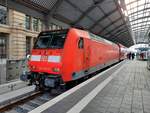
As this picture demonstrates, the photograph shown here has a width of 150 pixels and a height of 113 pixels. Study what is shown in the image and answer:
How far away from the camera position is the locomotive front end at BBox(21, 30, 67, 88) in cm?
962

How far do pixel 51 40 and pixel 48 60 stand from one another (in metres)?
1.20

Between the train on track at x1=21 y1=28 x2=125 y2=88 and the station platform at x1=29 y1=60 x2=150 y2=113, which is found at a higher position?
the train on track at x1=21 y1=28 x2=125 y2=88

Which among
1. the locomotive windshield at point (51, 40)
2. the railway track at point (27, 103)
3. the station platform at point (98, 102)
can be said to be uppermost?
the locomotive windshield at point (51, 40)

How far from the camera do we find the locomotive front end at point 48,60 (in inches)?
379

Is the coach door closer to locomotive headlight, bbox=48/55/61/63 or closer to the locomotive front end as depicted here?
the locomotive front end

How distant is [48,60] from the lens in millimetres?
10062

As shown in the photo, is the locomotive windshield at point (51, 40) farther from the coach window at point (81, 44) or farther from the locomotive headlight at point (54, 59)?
the coach window at point (81, 44)

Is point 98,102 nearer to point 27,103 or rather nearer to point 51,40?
point 27,103

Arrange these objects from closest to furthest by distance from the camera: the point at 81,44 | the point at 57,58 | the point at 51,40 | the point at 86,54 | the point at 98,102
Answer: the point at 98,102
the point at 57,58
the point at 51,40
the point at 81,44
the point at 86,54

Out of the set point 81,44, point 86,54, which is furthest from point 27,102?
point 86,54

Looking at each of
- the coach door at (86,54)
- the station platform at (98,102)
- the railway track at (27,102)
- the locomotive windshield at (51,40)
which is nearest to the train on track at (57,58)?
the locomotive windshield at (51,40)

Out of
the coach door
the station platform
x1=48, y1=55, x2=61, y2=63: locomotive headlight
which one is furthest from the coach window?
the station platform

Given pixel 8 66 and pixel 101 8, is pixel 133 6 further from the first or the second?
pixel 8 66

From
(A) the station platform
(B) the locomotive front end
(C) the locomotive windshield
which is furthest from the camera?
(C) the locomotive windshield
